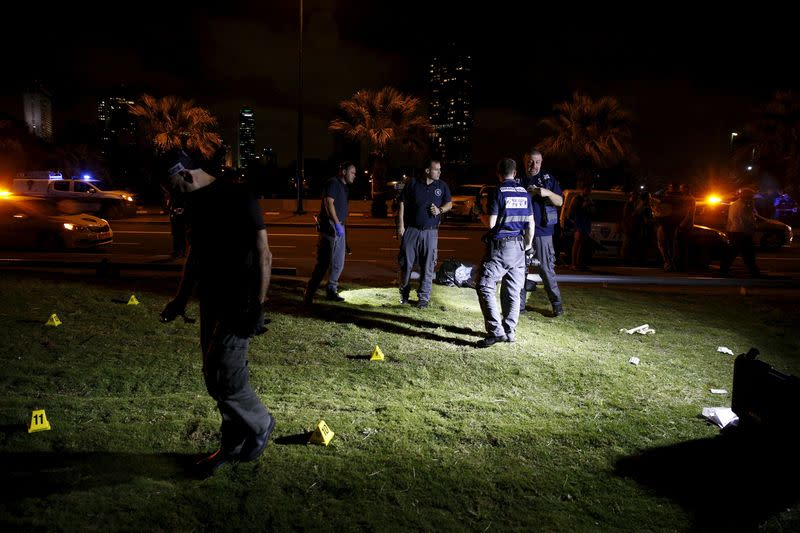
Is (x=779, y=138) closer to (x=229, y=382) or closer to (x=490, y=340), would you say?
(x=490, y=340)

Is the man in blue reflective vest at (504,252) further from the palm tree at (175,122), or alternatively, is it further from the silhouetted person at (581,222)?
the palm tree at (175,122)

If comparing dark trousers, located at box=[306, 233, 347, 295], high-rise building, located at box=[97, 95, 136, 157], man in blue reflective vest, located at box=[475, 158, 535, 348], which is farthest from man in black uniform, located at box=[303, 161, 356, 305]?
high-rise building, located at box=[97, 95, 136, 157]

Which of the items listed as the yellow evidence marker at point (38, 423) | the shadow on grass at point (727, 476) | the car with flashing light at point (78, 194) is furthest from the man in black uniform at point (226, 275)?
the car with flashing light at point (78, 194)

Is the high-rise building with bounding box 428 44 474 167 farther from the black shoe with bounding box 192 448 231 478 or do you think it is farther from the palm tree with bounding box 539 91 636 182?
the black shoe with bounding box 192 448 231 478

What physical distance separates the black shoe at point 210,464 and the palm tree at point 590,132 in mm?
31041

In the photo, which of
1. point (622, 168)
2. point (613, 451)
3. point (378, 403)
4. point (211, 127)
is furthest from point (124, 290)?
point (622, 168)

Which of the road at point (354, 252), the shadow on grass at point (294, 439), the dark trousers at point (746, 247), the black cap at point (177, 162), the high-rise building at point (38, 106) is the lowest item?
the shadow on grass at point (294, 439)

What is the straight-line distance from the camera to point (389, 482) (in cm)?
363

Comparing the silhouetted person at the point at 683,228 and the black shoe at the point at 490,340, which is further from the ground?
the silhouetted person at the point at 683,228

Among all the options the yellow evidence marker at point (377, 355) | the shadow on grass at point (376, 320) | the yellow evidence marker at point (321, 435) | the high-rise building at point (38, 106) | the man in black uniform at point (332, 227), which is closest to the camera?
the yellow evidence marker at point (321, 435)

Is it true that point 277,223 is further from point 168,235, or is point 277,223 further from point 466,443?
point 466,443

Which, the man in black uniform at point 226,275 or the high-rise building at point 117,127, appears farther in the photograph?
the high-rise building at point 117,127

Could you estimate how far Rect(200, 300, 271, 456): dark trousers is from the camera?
3.63m

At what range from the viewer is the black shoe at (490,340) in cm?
665
